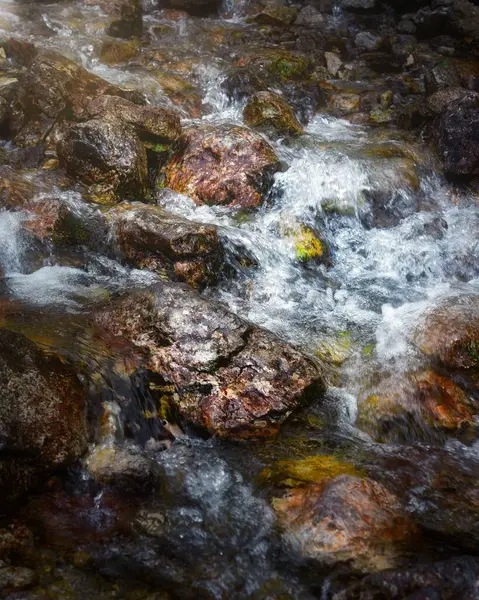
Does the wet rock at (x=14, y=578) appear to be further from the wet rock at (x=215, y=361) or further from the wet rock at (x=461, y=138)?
the wet rock at (x=461, y=138)

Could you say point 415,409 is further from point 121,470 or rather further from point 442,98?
point 442,98

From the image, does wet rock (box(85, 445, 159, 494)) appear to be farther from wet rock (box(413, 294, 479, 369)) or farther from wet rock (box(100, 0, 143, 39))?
wet rock (box(100, 0, 143, 39))

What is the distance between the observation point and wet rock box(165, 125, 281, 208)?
8445 mm

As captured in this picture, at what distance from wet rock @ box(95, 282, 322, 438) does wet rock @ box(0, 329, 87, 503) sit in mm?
992

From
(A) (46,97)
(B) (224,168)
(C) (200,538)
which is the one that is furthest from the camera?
(A) (46,97)

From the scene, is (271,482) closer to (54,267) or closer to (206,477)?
(206,477)

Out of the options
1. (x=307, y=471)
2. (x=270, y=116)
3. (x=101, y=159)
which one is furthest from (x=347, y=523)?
(x=270, y=116)

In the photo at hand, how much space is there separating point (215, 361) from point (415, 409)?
2227mm

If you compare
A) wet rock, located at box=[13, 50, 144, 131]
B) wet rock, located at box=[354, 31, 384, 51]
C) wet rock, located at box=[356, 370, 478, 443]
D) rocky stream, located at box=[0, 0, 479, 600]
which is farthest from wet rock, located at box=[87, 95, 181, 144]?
wet rock, located at box=[354, 31, 384, 51]

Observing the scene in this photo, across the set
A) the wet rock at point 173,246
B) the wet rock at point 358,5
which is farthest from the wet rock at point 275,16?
the wet rock at point 173,246

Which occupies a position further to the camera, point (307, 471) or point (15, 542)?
point (307, 471)

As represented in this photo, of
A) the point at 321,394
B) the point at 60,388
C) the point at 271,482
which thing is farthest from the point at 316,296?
the point at 60,388

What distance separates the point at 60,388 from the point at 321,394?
2.71m

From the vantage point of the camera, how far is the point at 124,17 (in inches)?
581
